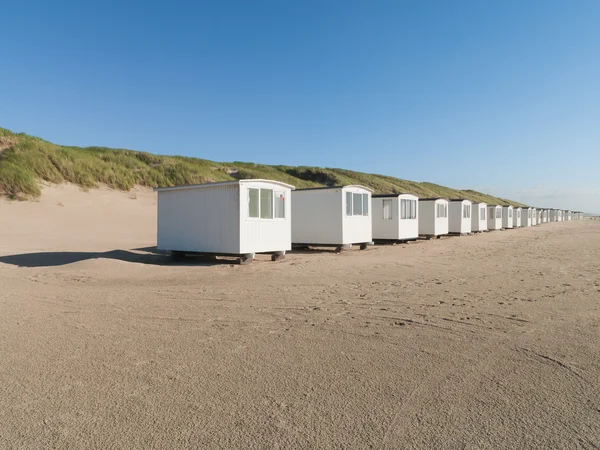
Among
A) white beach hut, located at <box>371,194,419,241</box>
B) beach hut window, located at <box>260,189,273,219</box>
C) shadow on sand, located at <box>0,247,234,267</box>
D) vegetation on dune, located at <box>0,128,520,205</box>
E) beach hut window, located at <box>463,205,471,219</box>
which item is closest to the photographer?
shadow on sand, located at <box>0,247,234,267</box>

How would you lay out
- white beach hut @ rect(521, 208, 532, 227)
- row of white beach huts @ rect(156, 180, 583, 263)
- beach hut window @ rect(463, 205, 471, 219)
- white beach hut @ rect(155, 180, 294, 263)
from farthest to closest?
white beach hut @ rect(521, 208, 532, 227) < beach hut window @ rect(463, 205, 471, 219) < row of white beach huts @ rect(156, 180, 583, 263) < white beach hut @ rect(155, 180, 294, 263)

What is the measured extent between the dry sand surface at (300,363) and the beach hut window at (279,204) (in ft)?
14.2

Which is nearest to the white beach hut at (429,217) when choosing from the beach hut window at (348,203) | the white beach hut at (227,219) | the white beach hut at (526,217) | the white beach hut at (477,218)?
the white beach hut at (477,218)

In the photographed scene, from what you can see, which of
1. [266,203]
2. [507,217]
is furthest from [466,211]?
[266,203]

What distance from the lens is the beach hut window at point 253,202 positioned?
1285cm

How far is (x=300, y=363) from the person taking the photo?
4.37 metres

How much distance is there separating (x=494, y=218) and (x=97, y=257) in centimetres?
3241

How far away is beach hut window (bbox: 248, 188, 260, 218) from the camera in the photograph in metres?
12.9

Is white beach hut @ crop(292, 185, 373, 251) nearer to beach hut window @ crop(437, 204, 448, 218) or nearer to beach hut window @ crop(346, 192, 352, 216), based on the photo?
beach hut window @ crop(346, 192, 352, 216)

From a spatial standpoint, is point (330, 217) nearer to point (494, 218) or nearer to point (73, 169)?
point (73, 169)

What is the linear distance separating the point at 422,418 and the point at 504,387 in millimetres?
973

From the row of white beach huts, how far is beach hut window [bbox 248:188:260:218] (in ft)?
0.09

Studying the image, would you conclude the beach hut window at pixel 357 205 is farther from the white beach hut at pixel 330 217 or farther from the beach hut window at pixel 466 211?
the beach hut window at pixel 466 211

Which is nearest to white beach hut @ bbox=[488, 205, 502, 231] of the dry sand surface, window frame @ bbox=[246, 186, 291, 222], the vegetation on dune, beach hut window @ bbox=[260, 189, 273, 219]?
the vegetation on dune
